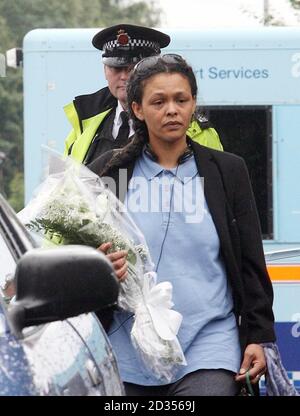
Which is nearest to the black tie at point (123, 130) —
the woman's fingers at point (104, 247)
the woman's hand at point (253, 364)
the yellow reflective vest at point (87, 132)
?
the yellow reflective vest at point (87, 132)

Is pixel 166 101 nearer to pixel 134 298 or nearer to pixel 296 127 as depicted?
pixel 134 298

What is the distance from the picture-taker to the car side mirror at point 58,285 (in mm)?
3375

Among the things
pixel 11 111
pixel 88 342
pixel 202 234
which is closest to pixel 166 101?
pixel 202 234

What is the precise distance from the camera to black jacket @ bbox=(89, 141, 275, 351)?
4.57 meters

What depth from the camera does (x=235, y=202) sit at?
4.66 metres

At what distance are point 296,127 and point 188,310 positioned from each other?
412 centimetres

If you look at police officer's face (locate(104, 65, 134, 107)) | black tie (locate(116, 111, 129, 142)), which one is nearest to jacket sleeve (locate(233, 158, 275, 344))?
black tie (locate(116, 111, 129, 142))

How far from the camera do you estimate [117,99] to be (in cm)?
603

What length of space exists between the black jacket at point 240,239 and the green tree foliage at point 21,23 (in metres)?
12.6

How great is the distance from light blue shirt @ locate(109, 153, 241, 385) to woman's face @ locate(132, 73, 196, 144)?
20cm

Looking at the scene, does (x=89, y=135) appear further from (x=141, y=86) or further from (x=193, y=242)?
(x=193, y=242)

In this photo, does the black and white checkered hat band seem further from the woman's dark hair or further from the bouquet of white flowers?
the bouquet of white flowers

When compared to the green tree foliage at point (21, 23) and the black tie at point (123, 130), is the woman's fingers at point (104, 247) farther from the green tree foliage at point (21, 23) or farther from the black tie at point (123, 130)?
the green tree foliage at point (21, 23)

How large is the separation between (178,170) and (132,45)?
1.23 meters
